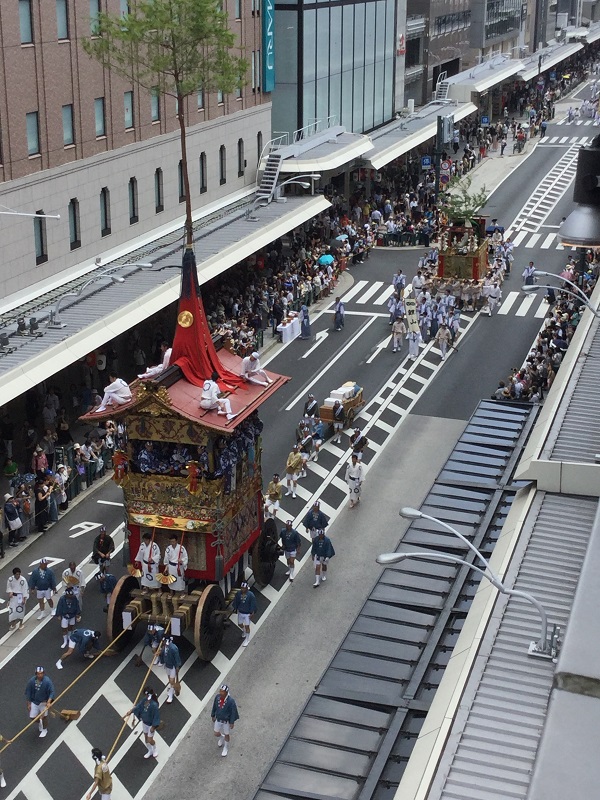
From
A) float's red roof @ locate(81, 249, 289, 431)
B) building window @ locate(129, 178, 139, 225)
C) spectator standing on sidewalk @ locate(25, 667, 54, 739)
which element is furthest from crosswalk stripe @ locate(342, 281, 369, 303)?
spectator standing on sidewalk @ locate(25, 667, 54, 739)

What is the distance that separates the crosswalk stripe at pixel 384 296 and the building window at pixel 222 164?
390 inches

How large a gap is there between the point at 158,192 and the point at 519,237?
91.7ft

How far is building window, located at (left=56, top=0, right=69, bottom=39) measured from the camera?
45.3 meters

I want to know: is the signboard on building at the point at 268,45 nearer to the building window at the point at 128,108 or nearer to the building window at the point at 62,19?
the building window at the point at 128,108

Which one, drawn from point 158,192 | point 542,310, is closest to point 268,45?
point 158,192

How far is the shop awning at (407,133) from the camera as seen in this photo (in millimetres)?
76812

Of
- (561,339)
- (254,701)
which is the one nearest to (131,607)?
(254,701)

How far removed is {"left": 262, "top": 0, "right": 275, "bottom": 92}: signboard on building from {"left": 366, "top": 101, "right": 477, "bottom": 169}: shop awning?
9718 millimetres

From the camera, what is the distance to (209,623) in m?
28.8

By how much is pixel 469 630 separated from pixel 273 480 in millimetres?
15651

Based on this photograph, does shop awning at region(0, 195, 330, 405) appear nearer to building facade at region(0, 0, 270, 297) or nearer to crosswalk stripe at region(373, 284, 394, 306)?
building facade at region(0, 0, 270, 297)

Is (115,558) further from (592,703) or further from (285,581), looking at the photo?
(592,703)

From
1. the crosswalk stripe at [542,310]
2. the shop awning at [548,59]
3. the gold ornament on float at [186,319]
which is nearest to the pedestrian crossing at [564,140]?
the shop awning at [548,59]

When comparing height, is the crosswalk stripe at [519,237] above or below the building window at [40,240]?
below
